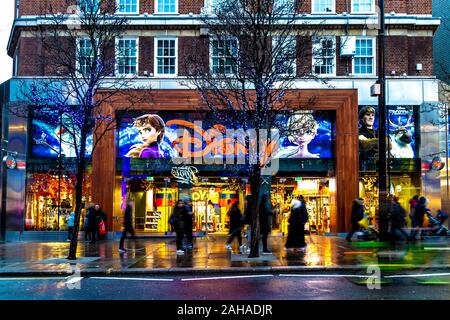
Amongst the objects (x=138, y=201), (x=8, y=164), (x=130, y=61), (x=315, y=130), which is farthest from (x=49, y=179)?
(x=315, y=130)

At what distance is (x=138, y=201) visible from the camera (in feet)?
87.1

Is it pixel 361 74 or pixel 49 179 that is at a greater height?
pixel 361 74

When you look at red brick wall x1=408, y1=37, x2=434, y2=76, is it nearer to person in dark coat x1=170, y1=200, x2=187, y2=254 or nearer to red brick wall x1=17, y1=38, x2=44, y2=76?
person in dark coat x1=170, y1=200, x2=187, y2=254

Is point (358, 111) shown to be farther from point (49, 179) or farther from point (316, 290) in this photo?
point (316, 290)

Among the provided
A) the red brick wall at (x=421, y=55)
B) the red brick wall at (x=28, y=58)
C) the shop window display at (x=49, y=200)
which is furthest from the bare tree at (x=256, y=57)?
the red brick wall at (x=28, y=58)

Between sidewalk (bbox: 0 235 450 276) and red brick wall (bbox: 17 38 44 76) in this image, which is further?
red brick wall (bbox: 17 38 44 76)

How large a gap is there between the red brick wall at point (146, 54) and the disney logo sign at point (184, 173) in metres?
5.05

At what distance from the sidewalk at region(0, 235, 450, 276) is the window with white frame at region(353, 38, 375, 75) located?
1008 centimetres

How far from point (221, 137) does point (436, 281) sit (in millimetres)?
15662

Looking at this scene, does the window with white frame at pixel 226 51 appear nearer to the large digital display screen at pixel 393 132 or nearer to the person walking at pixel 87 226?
the person walking at pixel 87 226

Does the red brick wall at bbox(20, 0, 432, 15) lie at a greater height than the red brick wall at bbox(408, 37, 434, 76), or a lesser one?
greater

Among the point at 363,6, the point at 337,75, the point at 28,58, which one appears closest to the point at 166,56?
the point at 28,58

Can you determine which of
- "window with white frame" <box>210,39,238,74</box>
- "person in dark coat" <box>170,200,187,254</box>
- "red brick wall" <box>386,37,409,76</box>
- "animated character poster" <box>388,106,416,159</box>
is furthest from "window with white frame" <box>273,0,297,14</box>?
"animated character poster" <box>388,106,416,159</box>

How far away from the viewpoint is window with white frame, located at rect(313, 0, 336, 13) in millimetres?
26859
